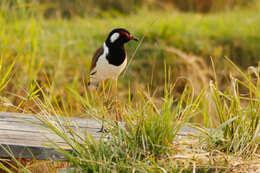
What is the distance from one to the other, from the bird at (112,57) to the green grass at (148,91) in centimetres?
11

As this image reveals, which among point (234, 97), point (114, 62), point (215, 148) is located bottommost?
point (215, 148)

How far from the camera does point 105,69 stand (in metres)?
2.65

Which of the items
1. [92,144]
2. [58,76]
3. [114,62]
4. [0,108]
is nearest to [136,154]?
[92,144]

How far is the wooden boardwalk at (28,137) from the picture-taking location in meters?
2.38

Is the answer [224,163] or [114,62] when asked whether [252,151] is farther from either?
[114,62]

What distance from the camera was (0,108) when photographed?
3240mm

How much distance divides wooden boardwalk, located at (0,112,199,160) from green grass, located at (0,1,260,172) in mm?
69

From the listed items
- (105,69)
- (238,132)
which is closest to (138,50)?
(105,69)

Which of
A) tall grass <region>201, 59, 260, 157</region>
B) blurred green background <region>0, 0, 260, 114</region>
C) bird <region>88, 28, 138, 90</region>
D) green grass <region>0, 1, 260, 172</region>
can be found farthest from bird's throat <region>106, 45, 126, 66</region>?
blurred green background <region>0, 0, 260, 114</region>

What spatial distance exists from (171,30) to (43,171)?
4541 millimetres

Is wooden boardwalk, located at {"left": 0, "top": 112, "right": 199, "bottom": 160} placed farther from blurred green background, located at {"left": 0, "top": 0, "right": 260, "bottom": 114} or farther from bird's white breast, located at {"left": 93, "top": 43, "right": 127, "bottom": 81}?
blurred green background, located at {"left": 0, "top": 0, "right": 260, "bottom": 114}

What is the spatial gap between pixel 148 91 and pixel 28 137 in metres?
0.74

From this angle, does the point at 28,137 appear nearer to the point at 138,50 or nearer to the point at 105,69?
the point at 105,69

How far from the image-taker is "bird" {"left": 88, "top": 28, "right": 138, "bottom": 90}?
2.40 metres
